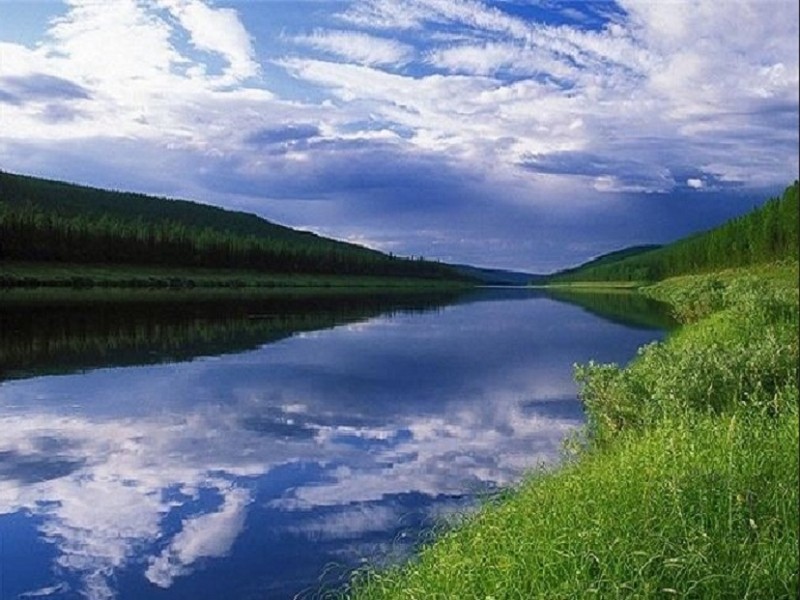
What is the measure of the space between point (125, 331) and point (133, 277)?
226ft

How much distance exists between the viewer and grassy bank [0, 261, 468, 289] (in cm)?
9362

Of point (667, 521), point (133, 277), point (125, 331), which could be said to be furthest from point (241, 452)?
point (133, 277)

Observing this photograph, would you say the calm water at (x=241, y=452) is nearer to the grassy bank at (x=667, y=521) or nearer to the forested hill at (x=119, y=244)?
the grassy bank at (x=667, y=521)

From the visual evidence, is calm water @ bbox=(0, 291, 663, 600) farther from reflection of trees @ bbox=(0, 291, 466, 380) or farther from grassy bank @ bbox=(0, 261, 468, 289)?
grassy bank @ bbox=(0, 261, 468, 289)

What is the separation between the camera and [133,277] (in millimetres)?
111625

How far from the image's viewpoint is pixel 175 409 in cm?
2417

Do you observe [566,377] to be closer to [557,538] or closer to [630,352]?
[630,352]

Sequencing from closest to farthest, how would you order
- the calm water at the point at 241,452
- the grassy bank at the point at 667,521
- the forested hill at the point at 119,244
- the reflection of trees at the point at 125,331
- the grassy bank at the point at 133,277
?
1. the grassy bank at the point at 667,521
2. the calm water at the point at 241,452
3. the reflection of trees at the point at 125,331
4. the grassy bank at the point at 133,277
5. the forested hill at the point at 119,244

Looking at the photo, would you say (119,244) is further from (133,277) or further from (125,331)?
(125,331)

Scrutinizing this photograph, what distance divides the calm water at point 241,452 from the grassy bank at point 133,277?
182 ft

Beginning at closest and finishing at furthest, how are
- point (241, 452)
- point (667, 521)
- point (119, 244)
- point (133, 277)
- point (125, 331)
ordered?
1. point (667, 521)
2. point (241, 452)
3. point (125, 331)
4. point (133, 277)
5. point (119, 244)

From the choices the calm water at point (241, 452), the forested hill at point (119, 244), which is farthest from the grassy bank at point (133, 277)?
the calm water at point (241, 452)

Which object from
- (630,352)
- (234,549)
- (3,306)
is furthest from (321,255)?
(234,549)

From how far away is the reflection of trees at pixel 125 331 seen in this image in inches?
1355
